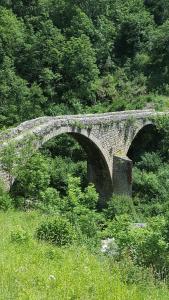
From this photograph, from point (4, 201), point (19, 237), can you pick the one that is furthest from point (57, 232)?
point (4, 201)

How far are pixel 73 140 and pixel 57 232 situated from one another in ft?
72.6

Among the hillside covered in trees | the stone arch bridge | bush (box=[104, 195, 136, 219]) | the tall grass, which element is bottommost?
bush (box=[104, 195, 136, 219])

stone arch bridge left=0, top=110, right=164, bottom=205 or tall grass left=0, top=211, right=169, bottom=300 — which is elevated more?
stone arch bridge left=0, top=110, right=164, bottom=205

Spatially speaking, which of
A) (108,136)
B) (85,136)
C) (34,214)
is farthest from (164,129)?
(34,214)

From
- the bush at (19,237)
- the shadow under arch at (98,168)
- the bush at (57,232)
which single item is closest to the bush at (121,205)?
the shadow under arch at (98,168)

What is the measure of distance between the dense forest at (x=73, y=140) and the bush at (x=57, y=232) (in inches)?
0.7

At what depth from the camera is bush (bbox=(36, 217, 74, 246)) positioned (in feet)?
27.4

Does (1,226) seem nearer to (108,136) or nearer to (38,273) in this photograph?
(38,273)

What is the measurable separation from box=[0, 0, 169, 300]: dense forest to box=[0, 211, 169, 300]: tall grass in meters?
0.02

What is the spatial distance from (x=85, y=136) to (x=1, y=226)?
14.7 metres

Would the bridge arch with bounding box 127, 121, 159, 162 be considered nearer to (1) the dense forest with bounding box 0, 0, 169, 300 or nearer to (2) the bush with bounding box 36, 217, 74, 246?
(1) the dense forest with bounding box 0, 0, 169, 300

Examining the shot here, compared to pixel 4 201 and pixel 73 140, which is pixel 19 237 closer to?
pixel 4 201

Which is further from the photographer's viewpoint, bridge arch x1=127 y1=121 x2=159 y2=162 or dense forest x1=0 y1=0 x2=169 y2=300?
bridge arch x1=127 y1=121 x2=159 y2=162

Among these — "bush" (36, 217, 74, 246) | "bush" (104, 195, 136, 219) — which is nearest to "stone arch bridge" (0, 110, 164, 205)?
"bush" (104, 195, 136, 219)
